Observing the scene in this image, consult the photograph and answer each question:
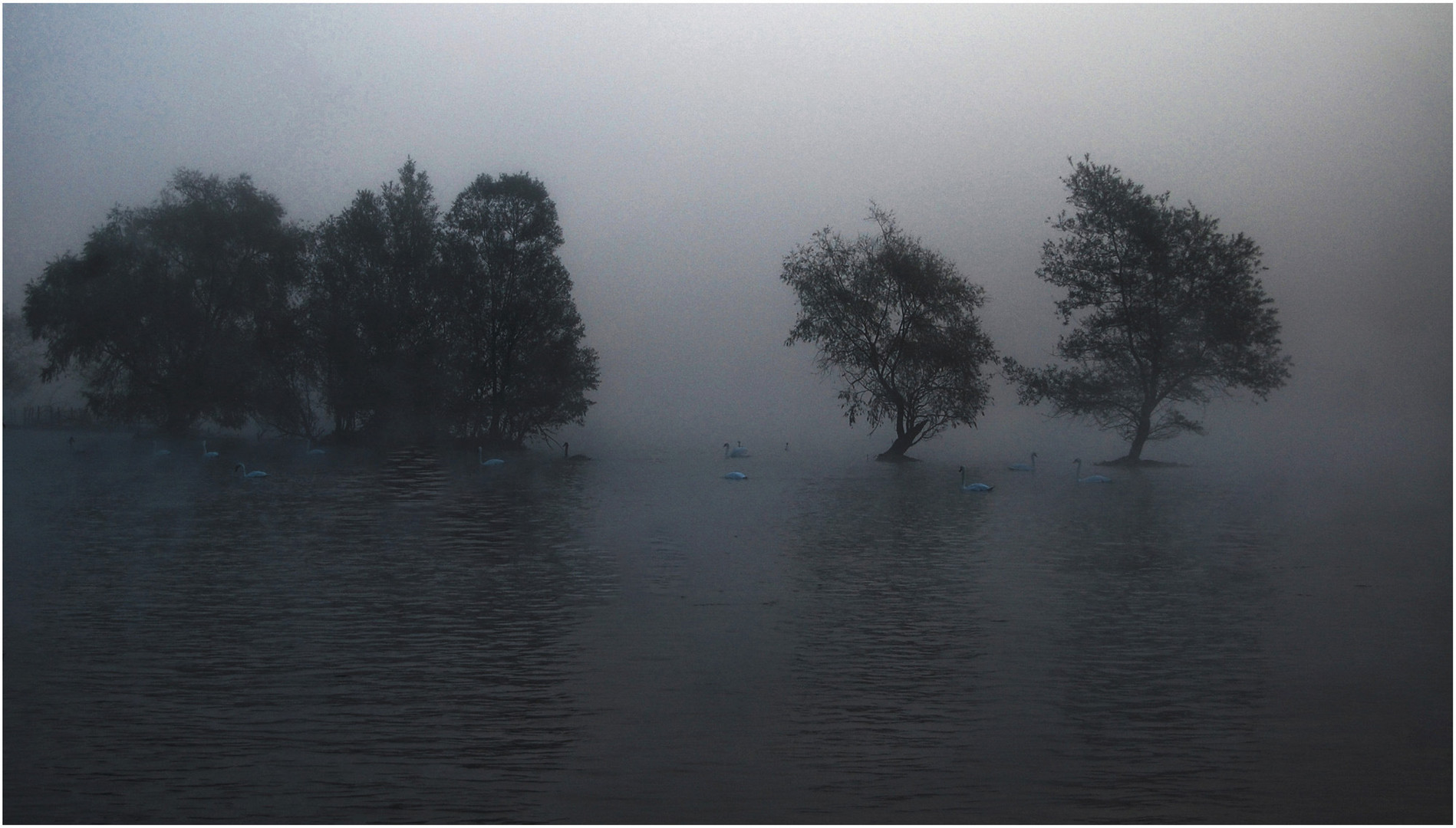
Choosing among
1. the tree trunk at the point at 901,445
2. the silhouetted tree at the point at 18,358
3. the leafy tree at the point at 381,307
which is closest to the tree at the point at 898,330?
the tree trunk at the point at 901,445

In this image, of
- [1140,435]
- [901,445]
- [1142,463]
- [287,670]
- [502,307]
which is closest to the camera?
[287,670]

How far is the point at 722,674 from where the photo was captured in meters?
7.86

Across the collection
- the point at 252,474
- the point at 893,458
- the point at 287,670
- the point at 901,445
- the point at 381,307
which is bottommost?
the point at 287,670

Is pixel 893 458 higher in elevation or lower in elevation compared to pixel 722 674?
higher

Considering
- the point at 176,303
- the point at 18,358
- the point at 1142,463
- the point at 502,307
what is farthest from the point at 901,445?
the point at 18,358

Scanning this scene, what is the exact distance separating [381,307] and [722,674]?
3549 centimetres

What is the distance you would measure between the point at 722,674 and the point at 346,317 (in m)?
36.0

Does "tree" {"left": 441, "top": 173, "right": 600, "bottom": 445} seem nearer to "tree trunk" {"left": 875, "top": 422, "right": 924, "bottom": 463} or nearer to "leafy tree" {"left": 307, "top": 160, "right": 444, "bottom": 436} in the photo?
"leafy tree" {"left": 307, "top": 160, "right": 444, "bottom": 436}

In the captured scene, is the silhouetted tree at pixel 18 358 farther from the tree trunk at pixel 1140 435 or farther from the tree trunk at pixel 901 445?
the tree trunk at pixel 1140 435

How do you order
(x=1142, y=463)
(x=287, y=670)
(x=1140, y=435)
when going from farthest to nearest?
(x=1142, y=463) → (x=1140, y=435) → (x=287, y=670)

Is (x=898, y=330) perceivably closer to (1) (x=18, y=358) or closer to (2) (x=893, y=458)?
(2) (x=893, y=458)

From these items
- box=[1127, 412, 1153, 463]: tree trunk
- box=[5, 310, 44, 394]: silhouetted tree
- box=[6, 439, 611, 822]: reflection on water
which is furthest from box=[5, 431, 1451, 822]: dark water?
box=[5, 310, 44, 394]: silhouetted tree

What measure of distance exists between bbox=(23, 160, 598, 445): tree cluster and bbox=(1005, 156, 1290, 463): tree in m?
15.8

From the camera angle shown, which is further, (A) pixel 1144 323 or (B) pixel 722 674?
(A) pixel 1144 323
